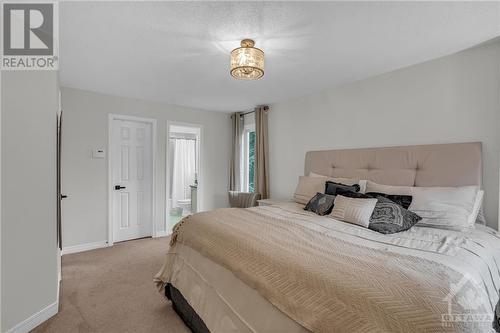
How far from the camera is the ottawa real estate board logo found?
1688 mm

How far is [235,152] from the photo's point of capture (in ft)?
16.5

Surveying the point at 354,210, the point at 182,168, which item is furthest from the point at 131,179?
the point at 354,210

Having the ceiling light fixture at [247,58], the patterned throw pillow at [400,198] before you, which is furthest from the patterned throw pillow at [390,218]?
the ceiling light fixture at [247,58]

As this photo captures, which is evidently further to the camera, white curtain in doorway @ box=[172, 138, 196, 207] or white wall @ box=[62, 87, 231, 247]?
white curtain in doorway @ box=[172, 138, 196, 207]

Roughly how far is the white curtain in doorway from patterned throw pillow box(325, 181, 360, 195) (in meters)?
4.80

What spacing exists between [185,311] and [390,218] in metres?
1.77

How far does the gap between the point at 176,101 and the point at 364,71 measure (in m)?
2.92

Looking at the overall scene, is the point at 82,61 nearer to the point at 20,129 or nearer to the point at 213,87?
the point at 20,129

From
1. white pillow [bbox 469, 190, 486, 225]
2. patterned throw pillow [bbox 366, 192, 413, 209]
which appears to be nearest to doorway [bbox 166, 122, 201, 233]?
patterned throw pillow [bbox 366, 192, 413, 209]

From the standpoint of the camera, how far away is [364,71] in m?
2.78

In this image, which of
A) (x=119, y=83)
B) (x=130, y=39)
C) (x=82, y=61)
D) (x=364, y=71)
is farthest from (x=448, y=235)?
(x=119, y=83)

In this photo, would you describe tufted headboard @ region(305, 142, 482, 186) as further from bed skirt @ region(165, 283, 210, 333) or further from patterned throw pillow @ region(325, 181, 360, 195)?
bed skirt @ region(165, 283, 210, 333)

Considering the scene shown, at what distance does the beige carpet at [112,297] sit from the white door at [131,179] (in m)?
0.67

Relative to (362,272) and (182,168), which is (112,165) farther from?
(362,272)
